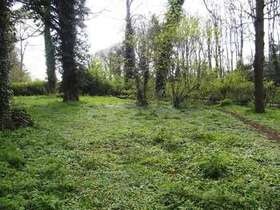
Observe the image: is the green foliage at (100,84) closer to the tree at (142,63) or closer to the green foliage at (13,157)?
the tree at (142,63)

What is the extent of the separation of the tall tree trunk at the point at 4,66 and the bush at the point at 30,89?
64.9 ft

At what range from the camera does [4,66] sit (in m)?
12.4

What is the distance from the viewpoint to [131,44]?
22781mm

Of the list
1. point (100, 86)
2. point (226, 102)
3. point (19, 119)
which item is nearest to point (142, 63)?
point (226, 102)

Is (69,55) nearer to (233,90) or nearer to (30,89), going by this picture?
(30,89)

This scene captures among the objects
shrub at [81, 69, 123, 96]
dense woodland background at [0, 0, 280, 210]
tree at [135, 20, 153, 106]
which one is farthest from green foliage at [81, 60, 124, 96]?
tree at [135, 20, 153, 106]

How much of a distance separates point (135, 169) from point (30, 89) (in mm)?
25396

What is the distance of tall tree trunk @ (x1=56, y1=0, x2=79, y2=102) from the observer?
22578mm

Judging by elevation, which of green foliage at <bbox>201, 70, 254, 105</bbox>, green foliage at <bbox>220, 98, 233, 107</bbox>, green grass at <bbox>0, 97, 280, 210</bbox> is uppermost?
green foliage at <bbox>201, 70, 254, 105</bbox>

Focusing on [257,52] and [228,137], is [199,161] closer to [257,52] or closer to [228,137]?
[228,137]

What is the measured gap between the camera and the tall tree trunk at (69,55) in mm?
22578

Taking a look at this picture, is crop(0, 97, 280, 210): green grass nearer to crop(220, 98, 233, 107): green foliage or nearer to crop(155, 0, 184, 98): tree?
crop(155, 0, 184, 98): tree

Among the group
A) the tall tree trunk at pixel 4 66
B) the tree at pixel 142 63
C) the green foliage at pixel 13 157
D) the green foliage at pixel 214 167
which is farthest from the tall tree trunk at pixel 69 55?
the green foliage at pixel 214 167

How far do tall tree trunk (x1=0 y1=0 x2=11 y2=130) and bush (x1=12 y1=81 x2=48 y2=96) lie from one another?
64.9 feet
